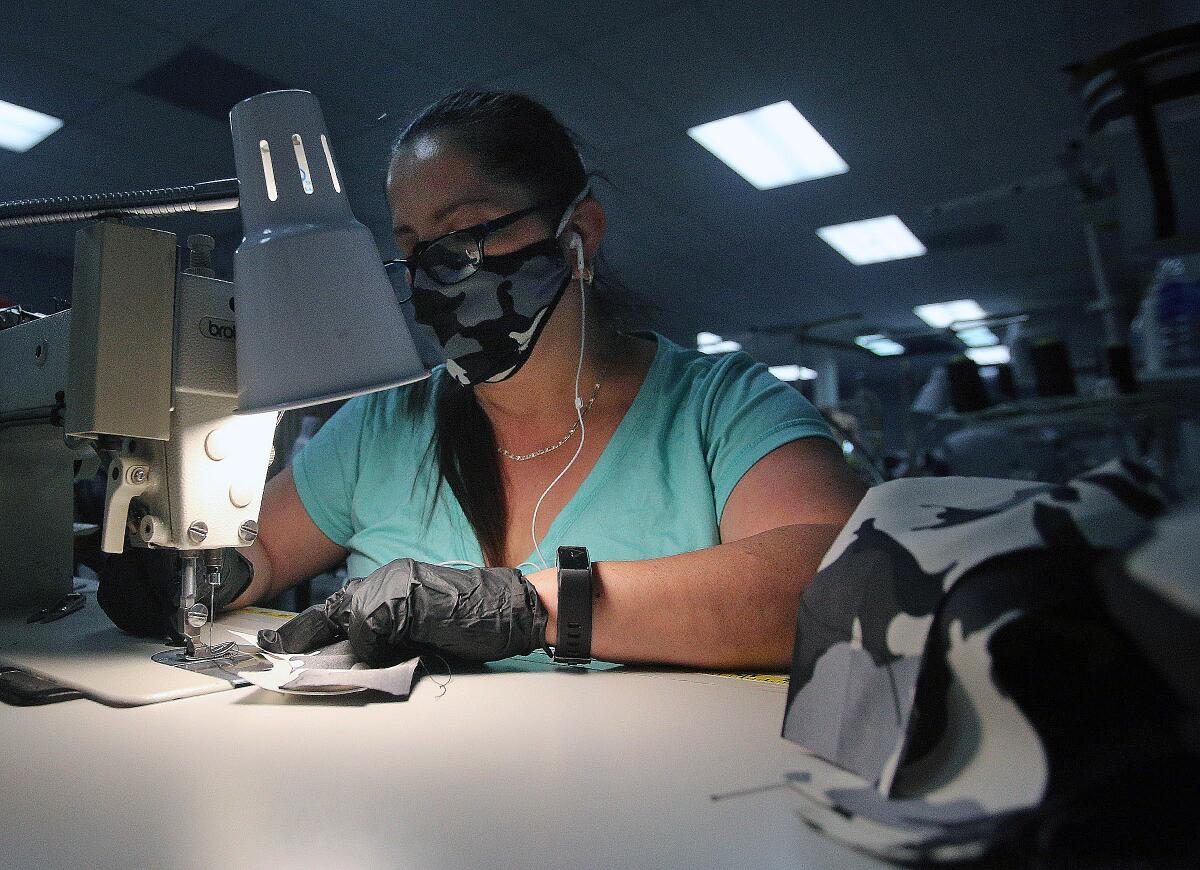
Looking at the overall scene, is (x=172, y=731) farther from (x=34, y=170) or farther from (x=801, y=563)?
(x=34, y=170)

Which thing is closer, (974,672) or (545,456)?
(974,672)

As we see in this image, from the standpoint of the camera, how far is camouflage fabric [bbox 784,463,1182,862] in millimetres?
330

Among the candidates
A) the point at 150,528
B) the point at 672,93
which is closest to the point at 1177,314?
the point at 150,528

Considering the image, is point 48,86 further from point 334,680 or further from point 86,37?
point 334,680

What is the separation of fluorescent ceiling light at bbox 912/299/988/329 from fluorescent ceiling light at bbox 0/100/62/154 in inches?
311

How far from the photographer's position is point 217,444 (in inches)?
31.9

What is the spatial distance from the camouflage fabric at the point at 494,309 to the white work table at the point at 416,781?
18.3 inches

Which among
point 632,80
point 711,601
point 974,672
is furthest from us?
point 632,80

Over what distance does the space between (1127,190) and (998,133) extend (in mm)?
4389

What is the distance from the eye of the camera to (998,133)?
4363 mm

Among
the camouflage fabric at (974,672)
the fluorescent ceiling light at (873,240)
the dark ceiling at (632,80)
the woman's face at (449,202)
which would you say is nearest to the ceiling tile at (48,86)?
the dark ceiling at (632,80)

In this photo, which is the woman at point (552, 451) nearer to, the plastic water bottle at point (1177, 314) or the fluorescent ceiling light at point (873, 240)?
the plastic water bottle at point (1177, 314)

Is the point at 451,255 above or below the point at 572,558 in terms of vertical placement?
above

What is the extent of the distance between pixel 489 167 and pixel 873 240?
19.2 feet
